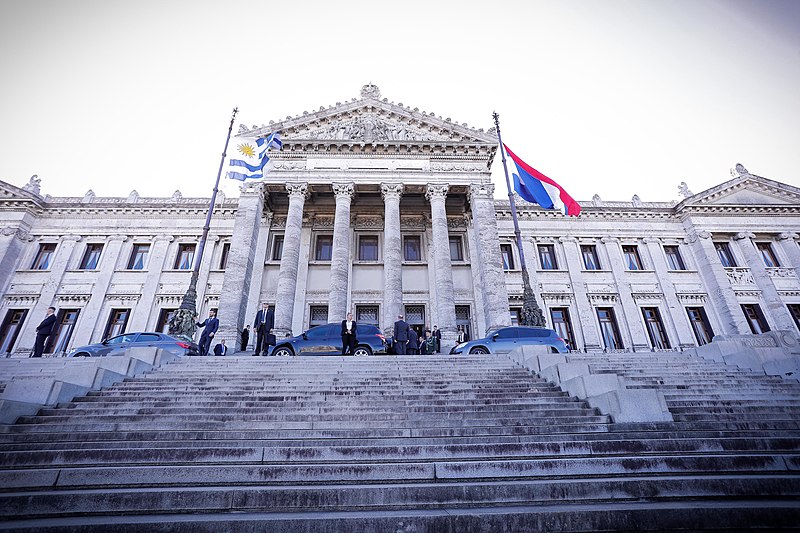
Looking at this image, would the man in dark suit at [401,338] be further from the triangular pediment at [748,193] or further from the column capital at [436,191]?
the triangular pediment at [748,193]

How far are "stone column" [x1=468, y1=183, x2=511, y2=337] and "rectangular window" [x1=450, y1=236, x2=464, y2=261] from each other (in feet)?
6.95

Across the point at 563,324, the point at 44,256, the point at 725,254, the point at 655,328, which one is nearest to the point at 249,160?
the point at 44,256

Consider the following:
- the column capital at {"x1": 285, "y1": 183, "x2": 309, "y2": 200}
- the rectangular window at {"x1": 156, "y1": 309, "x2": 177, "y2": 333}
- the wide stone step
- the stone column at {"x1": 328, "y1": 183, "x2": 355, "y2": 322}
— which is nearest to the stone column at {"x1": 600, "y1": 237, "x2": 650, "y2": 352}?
the stone column at {"x1": 328, "y1": 183, "x2": 355, "y2": 322}

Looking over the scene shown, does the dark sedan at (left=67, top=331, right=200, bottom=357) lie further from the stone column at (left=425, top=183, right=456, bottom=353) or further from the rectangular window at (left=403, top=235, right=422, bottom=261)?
the rectangular window at (left=403, top=235, right=422, bottom=261)

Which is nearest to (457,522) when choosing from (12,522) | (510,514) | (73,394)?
(510,514)

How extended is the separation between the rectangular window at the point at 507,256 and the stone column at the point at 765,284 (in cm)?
1637

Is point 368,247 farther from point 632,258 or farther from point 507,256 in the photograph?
point 632,258

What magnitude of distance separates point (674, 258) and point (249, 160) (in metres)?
29.3

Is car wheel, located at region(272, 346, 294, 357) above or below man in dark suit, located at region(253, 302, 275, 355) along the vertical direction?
below

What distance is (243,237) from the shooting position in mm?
21141

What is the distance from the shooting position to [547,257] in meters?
27.9

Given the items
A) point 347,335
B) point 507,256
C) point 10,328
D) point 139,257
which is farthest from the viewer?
point 507,256

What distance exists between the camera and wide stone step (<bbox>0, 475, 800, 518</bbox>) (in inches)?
162

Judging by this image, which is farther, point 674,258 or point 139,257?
point 674,258
